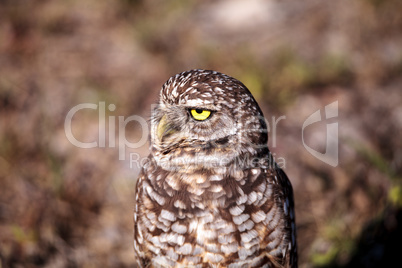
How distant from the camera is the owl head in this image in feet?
7.70

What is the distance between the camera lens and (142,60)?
19.2 feet

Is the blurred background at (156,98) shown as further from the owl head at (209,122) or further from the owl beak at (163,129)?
the owl beak at (163,129)

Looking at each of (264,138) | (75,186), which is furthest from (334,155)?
(75,186)

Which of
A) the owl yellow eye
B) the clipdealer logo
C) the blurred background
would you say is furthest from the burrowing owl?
the clipdealer logo

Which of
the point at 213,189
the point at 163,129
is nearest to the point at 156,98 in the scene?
the point at 163,129

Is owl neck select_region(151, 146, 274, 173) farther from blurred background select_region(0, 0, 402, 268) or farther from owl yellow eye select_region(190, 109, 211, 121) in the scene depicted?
blurred background select_region(0, 0, 402, 268)

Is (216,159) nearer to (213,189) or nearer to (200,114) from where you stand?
(213,189)

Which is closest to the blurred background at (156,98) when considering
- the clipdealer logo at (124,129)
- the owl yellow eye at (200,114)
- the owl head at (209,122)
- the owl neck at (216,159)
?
the clipdealer logo at (124,129)

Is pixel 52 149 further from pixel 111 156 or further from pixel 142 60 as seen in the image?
pixel 142 60

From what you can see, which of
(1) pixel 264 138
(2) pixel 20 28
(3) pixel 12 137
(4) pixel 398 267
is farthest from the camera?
(2) pixel 20 28

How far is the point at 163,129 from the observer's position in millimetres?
2506

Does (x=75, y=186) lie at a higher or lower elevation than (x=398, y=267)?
higher

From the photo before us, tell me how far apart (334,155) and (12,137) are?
12.5 feet

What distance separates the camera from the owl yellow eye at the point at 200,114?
2364mm
